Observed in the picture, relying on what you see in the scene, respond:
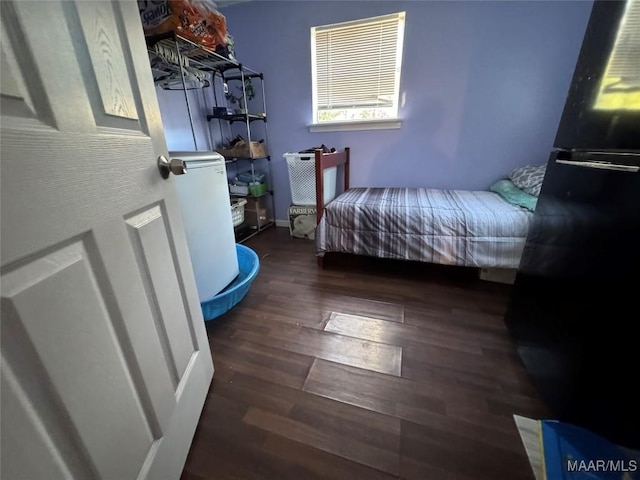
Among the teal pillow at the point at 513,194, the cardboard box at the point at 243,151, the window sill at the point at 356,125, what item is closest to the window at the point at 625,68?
the teal pillow at the point at 513,194

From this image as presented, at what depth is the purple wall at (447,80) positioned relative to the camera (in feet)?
6.32

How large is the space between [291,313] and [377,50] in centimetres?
236

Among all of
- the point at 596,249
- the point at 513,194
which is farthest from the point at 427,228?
the point at 596,249

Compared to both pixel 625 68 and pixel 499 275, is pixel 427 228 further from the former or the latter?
pixel 625 68

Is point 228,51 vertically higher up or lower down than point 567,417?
higher up

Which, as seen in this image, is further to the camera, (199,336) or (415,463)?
(199,336)

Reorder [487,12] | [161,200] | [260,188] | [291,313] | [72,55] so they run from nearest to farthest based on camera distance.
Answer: [72,55]
[161,200]
[291,313]
[487,12]
[260,188]

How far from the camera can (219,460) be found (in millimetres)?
799

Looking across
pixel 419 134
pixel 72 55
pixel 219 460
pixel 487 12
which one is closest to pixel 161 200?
pixel 72 55

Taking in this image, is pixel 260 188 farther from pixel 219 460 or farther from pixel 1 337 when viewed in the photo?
pixel 1 337

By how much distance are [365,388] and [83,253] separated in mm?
1020

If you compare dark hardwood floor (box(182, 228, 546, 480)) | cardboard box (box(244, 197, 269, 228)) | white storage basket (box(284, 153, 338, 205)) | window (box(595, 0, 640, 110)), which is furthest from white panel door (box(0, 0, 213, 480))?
cardboard box (box(244, 197, 269, 228))


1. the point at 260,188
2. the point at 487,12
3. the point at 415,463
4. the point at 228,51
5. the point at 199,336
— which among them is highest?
the point at 487,12

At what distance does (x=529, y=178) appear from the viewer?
1849 mm
